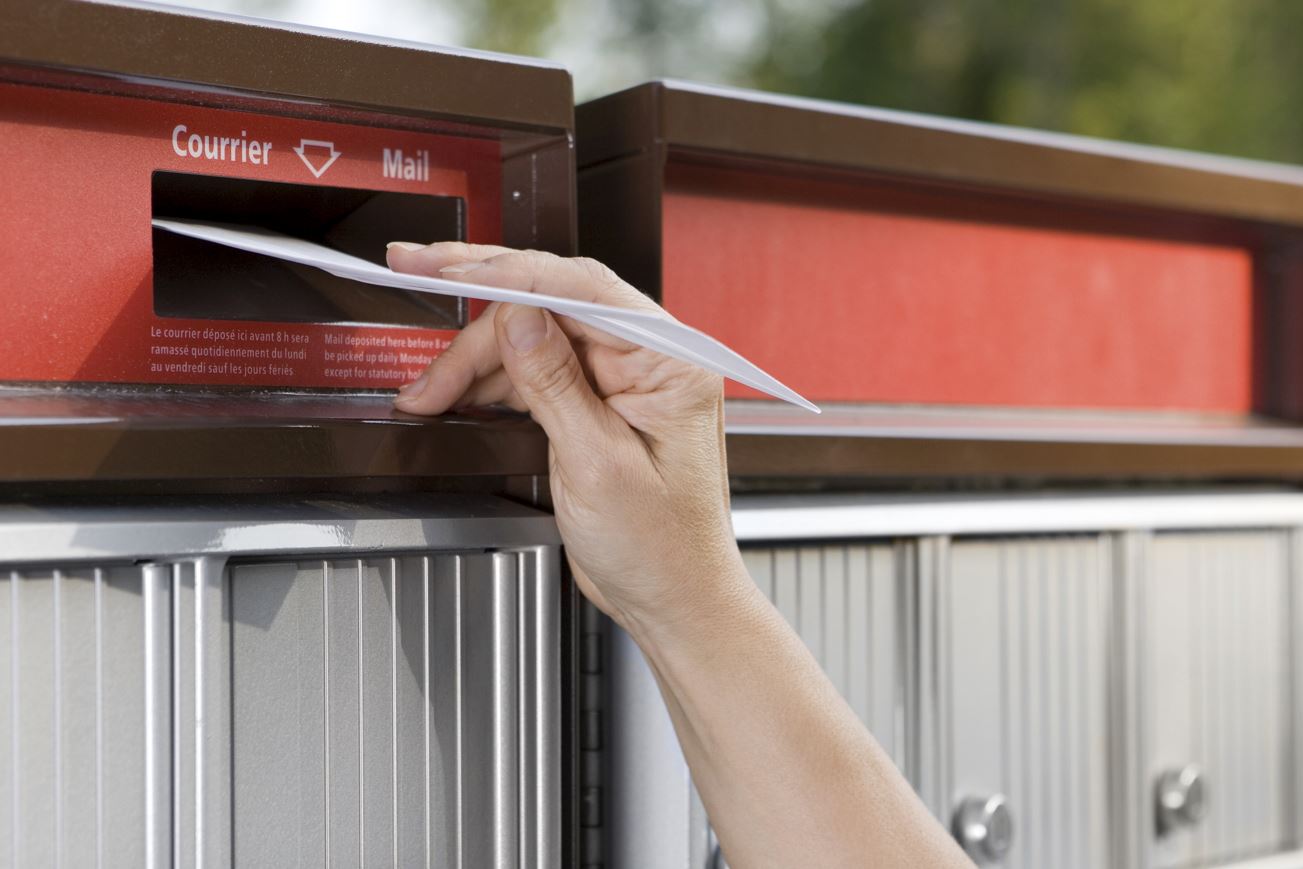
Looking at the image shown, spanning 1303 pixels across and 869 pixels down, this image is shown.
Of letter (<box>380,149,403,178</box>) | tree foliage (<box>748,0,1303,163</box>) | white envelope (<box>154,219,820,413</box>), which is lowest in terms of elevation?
white envelope (<box>154,219,820,413</box>)

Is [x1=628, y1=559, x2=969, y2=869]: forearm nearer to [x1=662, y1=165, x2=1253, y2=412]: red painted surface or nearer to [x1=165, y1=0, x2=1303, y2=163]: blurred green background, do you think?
[x1=662, y1=165, x2=1253, y2=412]: red painted surface

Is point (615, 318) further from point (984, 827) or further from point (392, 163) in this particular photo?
point (984, 827)

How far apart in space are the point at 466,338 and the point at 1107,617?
85 cm

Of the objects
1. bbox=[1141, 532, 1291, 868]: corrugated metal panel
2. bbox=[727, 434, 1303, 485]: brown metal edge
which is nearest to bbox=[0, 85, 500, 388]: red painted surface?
bbox=[727, 434, 1303, 485]: brown metal edge

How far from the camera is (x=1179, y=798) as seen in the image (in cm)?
145

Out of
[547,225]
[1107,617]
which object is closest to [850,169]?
[547,225]

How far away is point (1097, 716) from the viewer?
1416 mm

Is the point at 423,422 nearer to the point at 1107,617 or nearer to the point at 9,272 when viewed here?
the point at 9,272

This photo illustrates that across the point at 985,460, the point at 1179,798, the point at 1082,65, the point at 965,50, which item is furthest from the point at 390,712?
the point at 965,50

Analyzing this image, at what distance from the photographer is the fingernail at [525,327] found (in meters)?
0.85

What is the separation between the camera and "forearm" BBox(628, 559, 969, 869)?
38.6 inches

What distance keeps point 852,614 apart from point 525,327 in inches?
21.2

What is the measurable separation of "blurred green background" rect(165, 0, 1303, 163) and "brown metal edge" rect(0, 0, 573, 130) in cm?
887

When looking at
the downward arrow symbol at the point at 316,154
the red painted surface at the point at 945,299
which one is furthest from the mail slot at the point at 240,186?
the red painted surface at the point at 945,299
